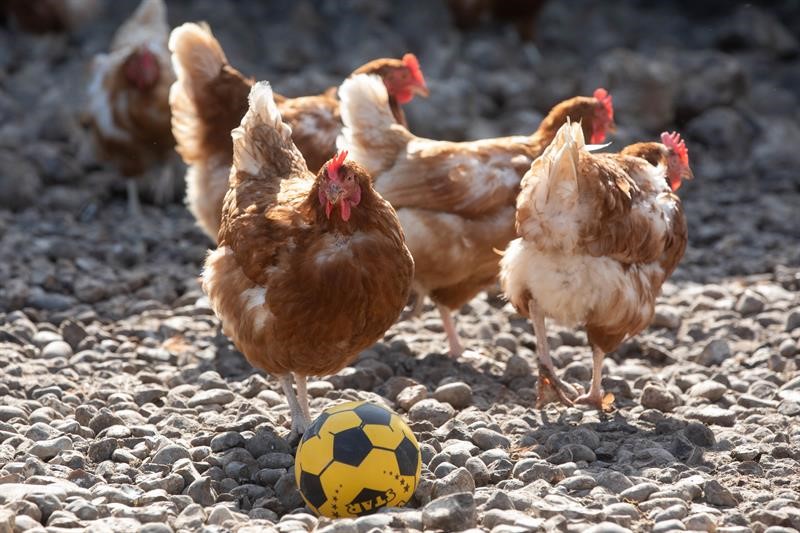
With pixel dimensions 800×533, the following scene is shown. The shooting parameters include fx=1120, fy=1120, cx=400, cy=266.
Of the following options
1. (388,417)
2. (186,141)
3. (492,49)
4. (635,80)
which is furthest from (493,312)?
(492,49)

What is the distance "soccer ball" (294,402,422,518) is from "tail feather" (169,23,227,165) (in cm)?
348

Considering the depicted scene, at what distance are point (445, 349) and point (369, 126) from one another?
1.33 m

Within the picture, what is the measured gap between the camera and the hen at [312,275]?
14.4 ft

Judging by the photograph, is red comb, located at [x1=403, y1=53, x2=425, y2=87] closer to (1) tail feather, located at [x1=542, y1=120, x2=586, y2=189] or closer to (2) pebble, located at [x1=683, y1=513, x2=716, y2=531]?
(1) tail feather, located at [x1=542, y1=120, x2=586, y2=189]

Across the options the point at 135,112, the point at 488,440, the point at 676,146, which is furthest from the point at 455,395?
the point at 135,112

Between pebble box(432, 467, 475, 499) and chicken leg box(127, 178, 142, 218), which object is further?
chicken leg box(127, 178, 142, 218)

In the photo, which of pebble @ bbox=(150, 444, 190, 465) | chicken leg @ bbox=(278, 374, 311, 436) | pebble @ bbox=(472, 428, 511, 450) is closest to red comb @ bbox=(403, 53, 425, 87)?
chicken leg @ bbox=(278, 374, 311, 436)

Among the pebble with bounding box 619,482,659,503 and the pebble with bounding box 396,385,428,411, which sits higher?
the pebble with bounding box 396,385,428,411

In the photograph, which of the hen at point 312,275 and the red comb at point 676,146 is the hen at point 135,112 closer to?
the hen at point 312,275

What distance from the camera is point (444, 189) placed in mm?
5992

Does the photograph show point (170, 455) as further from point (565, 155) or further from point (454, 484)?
point (565, 155)

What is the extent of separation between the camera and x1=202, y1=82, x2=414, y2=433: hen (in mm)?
4391

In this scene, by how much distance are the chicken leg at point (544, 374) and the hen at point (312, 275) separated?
100 cm

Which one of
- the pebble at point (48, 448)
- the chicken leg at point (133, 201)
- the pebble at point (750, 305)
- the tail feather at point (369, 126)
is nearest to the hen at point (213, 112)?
the tail feather at point (369, 126)
